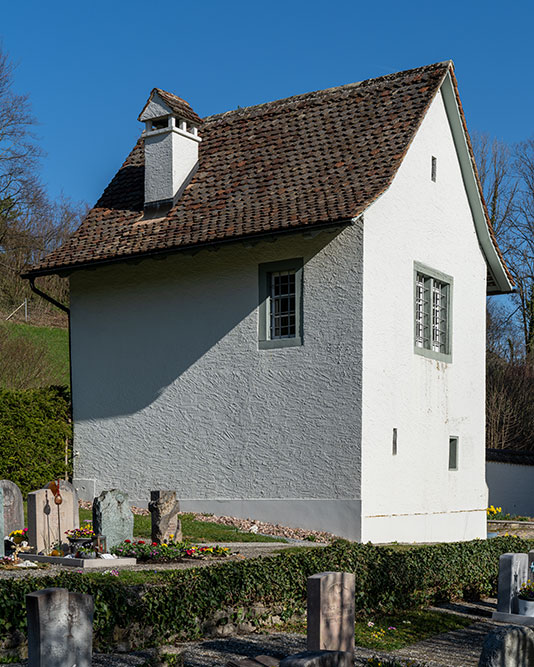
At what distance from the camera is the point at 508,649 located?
19.3 feet

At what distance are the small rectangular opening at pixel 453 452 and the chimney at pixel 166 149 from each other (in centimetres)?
826

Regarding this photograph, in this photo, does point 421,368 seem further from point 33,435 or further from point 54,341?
point 54,341

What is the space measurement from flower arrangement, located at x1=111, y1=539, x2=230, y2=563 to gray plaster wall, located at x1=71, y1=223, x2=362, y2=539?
4503mm

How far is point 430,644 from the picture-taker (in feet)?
32.1

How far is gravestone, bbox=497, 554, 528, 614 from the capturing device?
11.5m

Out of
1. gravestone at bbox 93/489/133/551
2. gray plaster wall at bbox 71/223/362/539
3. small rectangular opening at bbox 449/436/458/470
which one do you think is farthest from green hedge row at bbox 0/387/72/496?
small rectangular opening at bbox 449/436/458/470

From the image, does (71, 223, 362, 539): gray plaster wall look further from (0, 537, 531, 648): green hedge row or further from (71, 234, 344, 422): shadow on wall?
(0, 537, 531, 648): green hedge row

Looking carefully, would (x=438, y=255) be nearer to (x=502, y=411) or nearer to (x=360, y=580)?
(x=360, y=580)

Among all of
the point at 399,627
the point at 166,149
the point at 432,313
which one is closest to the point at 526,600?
the point at 399,627

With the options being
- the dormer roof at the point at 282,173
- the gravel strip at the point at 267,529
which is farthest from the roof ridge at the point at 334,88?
the gravel strip at the point at 267,529

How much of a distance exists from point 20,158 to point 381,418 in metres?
24.7

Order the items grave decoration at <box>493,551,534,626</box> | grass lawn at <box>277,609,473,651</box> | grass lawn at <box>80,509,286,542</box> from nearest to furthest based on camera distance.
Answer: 1. grass lawn at <box>277,609,473,651</box>
2. grave decoration at <box>493,551,534,626</box>
3. grass lawn at <box>80,509,286,542</box>

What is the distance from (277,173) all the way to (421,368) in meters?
5.12

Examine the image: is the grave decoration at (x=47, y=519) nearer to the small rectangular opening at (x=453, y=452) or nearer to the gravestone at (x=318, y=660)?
the gravestone at (x=318, y=660)
